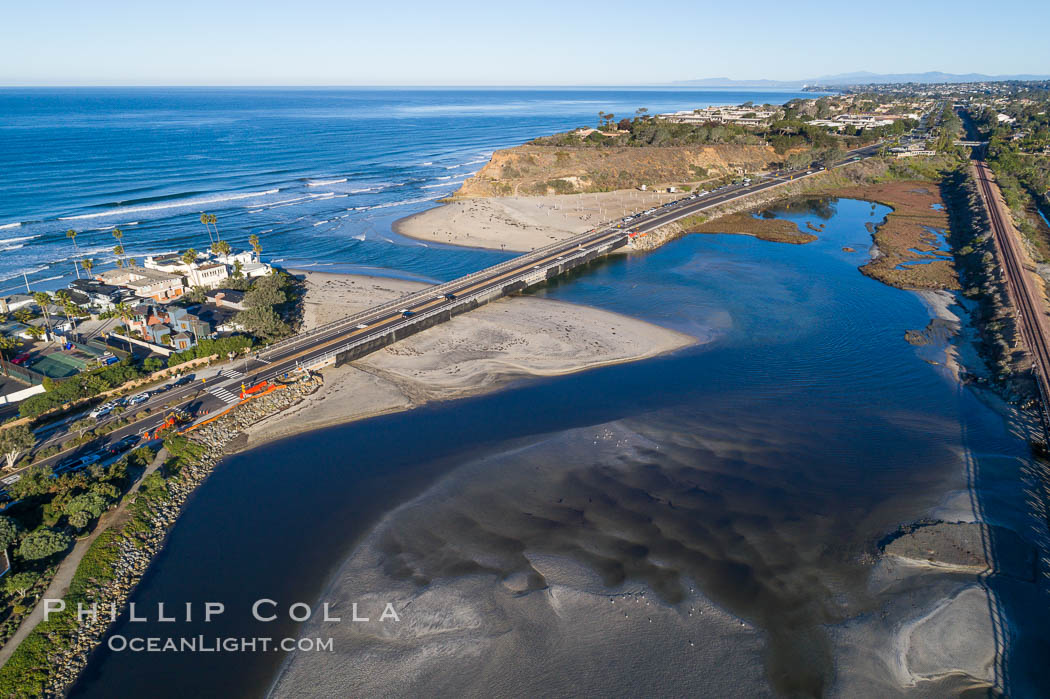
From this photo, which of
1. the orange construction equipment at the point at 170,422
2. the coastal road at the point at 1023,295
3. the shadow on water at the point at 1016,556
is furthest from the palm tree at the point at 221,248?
the coastal road at the point at 1023,295

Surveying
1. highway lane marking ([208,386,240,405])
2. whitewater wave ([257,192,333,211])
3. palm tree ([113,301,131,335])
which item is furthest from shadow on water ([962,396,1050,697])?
whitewater wave ([257,192,333,211])

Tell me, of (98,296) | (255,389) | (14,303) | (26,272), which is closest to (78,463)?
→ (255,389)

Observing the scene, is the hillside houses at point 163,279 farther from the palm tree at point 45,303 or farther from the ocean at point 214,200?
the ocean at point 214,200

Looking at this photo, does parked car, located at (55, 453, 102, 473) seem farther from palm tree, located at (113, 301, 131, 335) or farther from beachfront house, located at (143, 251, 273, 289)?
beachfront house, located at (143, 251, 273, 289)

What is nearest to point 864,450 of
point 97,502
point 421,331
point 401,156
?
point 421,331

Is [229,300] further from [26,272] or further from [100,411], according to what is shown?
[26,272]

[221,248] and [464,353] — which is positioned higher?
[221,248]
